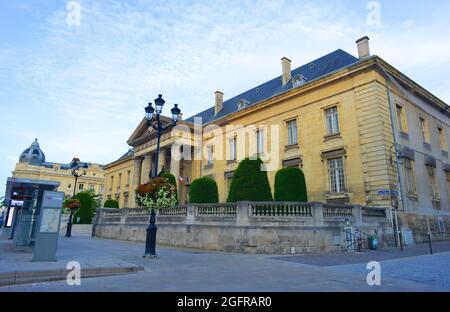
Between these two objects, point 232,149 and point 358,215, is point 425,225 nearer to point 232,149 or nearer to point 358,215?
point 358,215

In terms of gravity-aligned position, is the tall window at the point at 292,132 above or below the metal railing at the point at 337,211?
above

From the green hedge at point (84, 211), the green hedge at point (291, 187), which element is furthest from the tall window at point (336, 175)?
the green hedge at point (84, 211)

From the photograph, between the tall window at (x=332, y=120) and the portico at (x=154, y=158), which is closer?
the tall window at (x=332, y=120)

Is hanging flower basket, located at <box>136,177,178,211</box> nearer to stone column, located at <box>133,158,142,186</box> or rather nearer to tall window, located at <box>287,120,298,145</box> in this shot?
tall window, located at <box>287,120,298,145</box>

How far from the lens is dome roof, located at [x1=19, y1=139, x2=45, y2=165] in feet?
277

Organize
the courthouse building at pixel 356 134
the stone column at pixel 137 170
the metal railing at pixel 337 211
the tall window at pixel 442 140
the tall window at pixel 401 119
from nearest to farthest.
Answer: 1. the metal railing at pixel 337 211
2. the courthouse building at pixel 356 134
3. the tall window at pixel 401 119
4. the tall window at pixel 442 140
5. the stone column at pixel 137 170

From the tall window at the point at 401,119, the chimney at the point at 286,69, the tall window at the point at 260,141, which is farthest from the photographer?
the chimney at the point at 286,69

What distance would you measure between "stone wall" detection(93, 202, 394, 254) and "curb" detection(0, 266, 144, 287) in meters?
6.75

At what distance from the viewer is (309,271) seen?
847 cm

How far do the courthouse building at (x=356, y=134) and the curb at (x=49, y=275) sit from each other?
54.4 feet

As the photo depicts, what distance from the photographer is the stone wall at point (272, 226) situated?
44.7 feet

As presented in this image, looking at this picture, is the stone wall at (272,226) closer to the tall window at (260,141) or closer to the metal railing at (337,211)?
the metal railing at (337,211)

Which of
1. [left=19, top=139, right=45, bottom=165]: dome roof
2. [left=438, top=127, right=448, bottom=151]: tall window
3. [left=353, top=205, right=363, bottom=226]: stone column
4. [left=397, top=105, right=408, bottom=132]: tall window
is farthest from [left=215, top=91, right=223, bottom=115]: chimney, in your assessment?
[left=19, top=139, right=45, bottom=165]: dome roof

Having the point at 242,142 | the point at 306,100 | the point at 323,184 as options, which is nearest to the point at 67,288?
the point at 323,184
